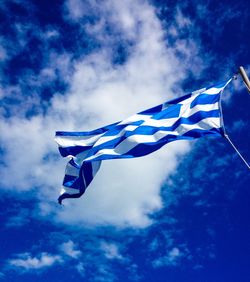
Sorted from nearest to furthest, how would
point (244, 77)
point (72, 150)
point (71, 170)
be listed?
1. point (244, 77)
2. point (71, 170)
3. point (72, 150)

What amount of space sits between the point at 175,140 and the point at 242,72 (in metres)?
3.10

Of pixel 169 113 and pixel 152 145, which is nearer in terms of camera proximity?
pixel 152 145

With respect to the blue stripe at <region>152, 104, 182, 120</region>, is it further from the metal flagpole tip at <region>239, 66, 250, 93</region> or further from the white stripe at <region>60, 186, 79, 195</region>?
the white stripe at <region>60, 186, 79, 195</region>

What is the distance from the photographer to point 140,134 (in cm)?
1216

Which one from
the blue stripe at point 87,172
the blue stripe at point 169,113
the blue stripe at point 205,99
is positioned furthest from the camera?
the blue stripe at point 169,113

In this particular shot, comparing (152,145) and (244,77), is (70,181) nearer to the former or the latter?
(152,145)

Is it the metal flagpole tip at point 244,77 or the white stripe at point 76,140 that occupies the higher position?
the white stripe at point 76,140

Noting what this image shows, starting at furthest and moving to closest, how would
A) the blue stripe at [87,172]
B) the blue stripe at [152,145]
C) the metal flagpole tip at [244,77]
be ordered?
the blue stripe at [87,172], the blue stripe at [152,145], the metal flagpole tip at [244,77]

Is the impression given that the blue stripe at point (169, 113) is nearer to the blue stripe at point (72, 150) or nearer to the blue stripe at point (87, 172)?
the blue stripe at point (72, 150)

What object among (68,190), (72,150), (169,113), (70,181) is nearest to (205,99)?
(169,113)

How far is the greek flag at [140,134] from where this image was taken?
1147 cm

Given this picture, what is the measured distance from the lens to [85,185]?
11828 mm

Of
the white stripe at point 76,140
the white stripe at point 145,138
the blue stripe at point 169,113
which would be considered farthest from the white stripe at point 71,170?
the blue stripe at point 169,113

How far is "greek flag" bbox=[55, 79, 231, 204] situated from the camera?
11.5 m
